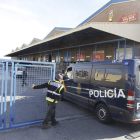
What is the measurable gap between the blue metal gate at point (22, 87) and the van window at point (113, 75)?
5.78 feet

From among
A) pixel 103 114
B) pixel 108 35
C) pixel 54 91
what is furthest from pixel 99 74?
pixel 108 35

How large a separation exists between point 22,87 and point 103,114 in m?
2.68

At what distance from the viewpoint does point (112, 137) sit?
375cm

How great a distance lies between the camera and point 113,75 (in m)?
4.35

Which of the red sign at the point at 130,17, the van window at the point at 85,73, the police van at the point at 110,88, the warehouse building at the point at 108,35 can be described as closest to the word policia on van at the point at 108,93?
the police van at the point at 110,88

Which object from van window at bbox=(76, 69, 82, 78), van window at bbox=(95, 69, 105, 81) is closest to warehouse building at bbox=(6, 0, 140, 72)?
van window at bbox=(76, 69, 82, 78)

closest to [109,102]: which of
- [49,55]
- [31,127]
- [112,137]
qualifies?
[112,137]

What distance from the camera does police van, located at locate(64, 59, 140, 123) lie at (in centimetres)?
382

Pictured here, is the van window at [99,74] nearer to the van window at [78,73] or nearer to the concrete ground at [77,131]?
the van window at [78,73]

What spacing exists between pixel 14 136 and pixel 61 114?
83.0 inches

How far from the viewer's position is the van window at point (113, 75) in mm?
4176

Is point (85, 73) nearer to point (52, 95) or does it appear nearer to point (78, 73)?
point (78, 73)

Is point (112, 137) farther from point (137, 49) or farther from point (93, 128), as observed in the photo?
point (137, 49)

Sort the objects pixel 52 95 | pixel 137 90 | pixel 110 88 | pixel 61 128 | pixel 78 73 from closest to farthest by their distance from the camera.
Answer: pixel 137 90 → pixel 52 95 → pixel 61 128 → pixel 110 88 → pixel 78 73
